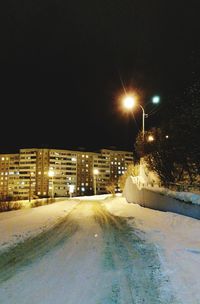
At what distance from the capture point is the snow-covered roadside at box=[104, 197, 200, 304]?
6.62 meters

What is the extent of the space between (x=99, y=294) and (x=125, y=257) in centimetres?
346

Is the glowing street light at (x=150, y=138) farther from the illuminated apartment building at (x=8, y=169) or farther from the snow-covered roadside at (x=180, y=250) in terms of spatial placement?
the illuminated apartment building at (x=8, y=169)

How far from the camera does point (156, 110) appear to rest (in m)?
33.0

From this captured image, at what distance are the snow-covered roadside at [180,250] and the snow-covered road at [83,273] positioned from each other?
0.25 meters

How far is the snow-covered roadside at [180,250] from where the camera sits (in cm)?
662

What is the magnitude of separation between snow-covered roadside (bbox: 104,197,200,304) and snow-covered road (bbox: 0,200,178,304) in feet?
0.81

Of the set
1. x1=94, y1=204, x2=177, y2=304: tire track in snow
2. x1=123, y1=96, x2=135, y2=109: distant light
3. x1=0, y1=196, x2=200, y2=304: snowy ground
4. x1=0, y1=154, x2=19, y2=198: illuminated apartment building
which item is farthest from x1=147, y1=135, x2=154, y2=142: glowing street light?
x1=0, y1=154, x2=19, y2=198: illuminated apartment building

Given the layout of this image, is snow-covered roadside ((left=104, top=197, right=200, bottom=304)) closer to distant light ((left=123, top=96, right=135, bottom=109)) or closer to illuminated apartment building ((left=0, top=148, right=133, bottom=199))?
distant light ((left=123, top=96, right=135, bottom=109))

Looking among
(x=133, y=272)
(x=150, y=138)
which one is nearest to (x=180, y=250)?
(x=133, y=272)

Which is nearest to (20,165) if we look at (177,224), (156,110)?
(156,110)

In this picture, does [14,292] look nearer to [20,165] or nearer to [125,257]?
[125,257]

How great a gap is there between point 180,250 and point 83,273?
3.85m

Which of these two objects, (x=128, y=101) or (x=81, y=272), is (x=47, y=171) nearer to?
(x=128, y=101)

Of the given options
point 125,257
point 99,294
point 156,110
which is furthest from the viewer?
point 156,110
